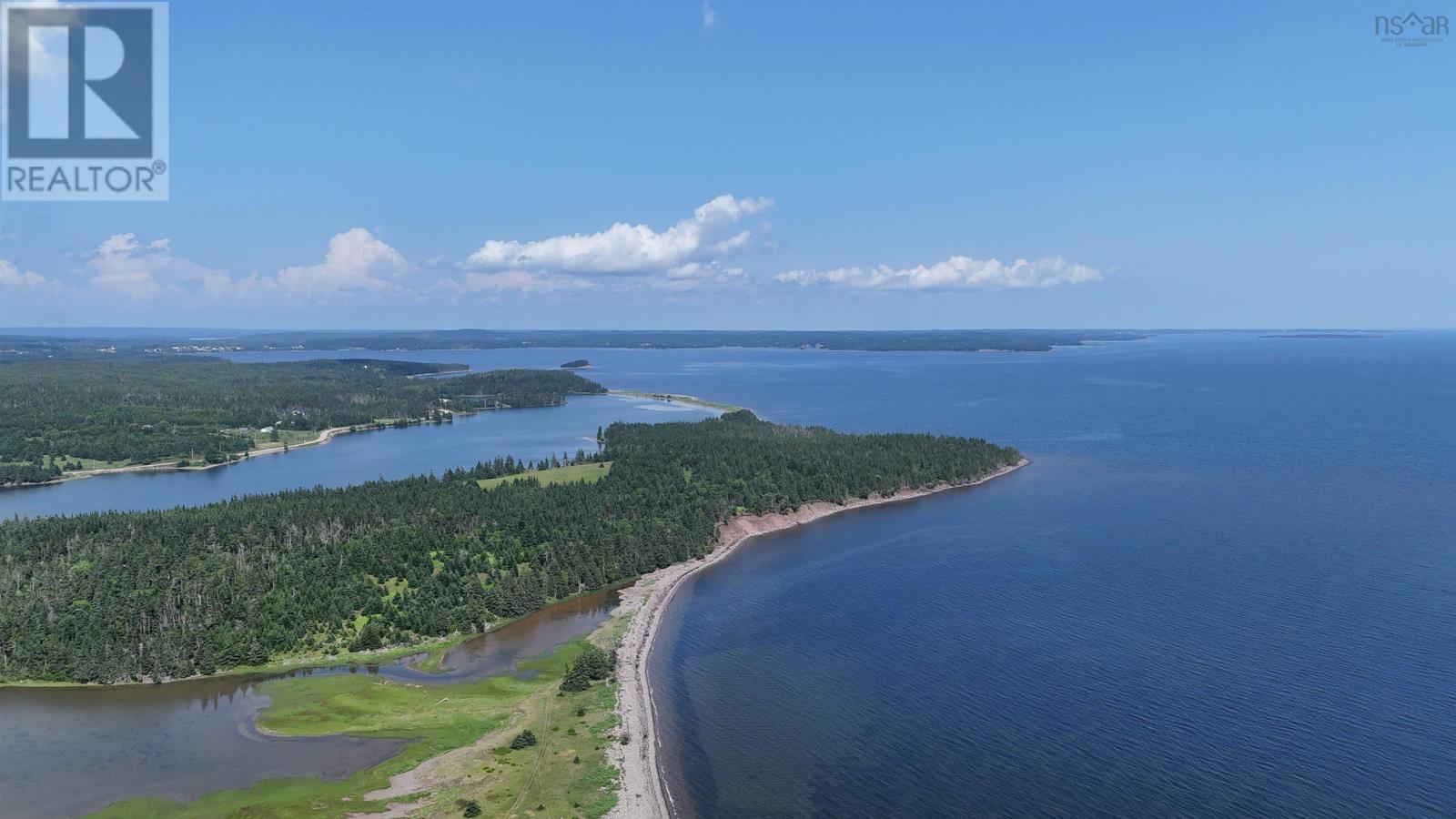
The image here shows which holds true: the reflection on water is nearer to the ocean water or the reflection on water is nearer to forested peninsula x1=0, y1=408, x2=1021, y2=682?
forested peninsula x1=0, y1=408, x2=1021, y2=682

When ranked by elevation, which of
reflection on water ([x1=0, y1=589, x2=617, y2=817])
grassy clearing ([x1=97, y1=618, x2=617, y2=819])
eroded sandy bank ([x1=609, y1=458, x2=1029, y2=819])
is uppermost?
eroded sandy bank ([x1=609, y1=458, x2=1029, y2=819])

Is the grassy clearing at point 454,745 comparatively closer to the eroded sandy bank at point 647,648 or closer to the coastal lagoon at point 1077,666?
the eroded sandy bank at point 647,648

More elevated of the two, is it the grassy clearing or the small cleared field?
the small cleared field

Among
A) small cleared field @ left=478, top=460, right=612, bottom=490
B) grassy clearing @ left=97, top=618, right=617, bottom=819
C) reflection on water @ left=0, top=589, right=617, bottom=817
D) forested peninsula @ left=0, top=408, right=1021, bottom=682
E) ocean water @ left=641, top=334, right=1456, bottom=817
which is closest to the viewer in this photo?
grassy clearing @ left=97, top=618, right=617, bottom=819

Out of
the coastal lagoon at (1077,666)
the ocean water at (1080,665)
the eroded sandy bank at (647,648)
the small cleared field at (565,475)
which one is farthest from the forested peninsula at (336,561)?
the ocean water at (1080,665)

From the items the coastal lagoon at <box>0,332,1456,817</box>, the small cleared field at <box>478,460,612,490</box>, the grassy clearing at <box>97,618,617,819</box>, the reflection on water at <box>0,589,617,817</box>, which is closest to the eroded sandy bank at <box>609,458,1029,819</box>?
the grassy clearing at <box>97,618,617,819</box>

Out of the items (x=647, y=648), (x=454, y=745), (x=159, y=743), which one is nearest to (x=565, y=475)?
(x=647, y=648)

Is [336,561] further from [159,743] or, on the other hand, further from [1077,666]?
[1077,666]

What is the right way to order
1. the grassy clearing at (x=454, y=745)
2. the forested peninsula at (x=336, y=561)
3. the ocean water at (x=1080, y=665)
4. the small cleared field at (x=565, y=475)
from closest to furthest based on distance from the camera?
the grassy clearing at (x=454, y=745), the ocean water at (x=1080, y=665), the forested peninsula at (x=336, y=561), the small cleared field at (x=565, y=475)
